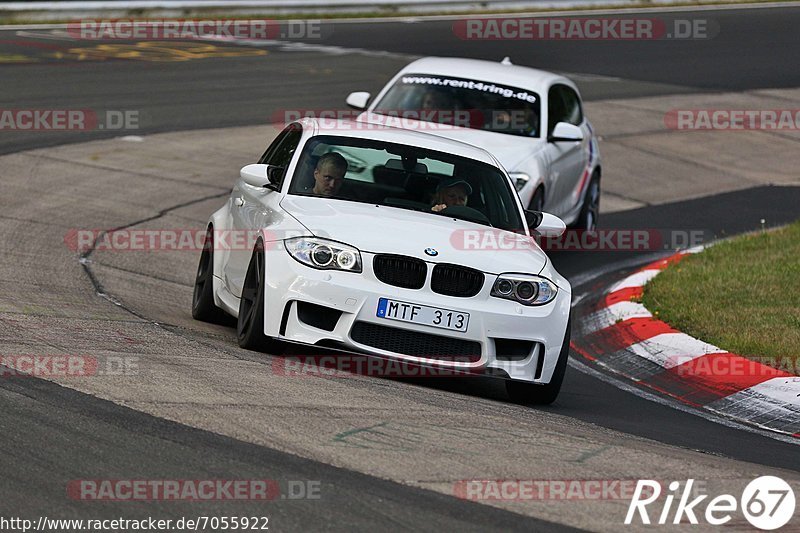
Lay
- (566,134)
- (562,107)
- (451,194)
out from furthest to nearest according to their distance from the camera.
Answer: (562,107), (566,134), (451,194)

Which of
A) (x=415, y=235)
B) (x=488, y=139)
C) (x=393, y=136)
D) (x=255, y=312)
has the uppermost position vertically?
(x=393, y=136)

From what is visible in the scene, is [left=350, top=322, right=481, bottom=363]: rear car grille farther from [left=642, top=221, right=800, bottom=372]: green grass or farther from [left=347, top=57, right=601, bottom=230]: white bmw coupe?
[left=347, top=57, right=601, bottom=230]: white bmw coupe

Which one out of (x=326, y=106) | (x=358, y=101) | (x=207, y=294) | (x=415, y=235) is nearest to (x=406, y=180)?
(x=415, y=235)

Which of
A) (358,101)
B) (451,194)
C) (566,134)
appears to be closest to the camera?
(451,194)

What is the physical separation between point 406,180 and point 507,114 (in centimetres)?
456

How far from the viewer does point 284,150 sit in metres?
9.18

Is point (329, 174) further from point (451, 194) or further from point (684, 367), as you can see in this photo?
point (684, 367)

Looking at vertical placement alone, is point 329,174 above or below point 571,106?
above

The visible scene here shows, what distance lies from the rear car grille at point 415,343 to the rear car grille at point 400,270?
27 centimetres

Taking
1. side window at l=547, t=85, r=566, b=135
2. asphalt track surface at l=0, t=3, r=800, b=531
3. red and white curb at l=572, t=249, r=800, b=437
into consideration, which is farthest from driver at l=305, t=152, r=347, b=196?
side window at l=547, t=85, r=566, b=135

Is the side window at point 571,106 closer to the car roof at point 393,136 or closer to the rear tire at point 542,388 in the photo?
the car roof at point 393,136

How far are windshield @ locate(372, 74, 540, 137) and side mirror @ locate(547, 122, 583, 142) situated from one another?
0.60 ft

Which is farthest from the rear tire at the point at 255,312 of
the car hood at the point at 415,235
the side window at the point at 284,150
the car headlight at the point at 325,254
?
the side window at the point at 284,150

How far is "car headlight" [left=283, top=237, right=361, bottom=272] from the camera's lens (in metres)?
7.60
